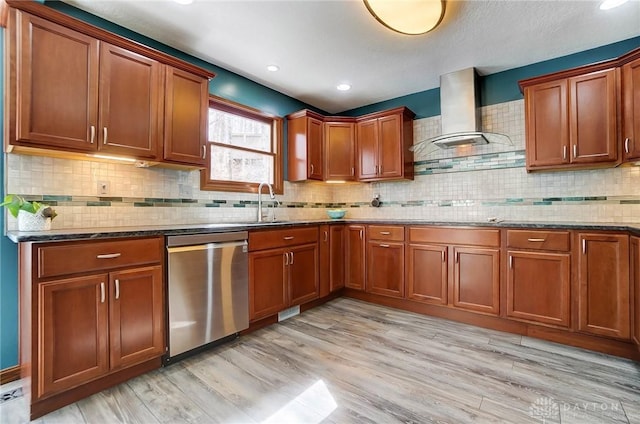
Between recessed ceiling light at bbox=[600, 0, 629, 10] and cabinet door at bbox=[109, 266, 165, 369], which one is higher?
recessed ceiling light at bbox=[600, 0, 629, 10]

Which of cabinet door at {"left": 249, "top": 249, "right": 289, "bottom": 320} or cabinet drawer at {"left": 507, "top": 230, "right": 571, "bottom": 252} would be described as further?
cabinet door at {"left": 249, "top": 249, "right": 289, "bottom": 320}

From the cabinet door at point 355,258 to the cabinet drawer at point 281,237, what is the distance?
58 cm

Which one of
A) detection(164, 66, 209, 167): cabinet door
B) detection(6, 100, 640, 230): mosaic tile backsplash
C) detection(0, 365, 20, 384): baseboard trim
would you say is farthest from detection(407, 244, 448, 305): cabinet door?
detection(0, 365, 20, 384): baseboard trim

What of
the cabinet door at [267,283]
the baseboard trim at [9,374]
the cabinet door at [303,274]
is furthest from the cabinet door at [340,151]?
the baseboard trim at [9,374]

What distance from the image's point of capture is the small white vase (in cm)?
176

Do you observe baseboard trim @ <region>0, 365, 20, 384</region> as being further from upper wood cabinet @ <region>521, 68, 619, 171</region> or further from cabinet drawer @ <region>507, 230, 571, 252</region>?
upper wood cabinet @ <region>521, 68, 619, 171</region>

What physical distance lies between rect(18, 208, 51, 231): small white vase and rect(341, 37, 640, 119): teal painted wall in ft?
12.4

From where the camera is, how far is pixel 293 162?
3855 mm

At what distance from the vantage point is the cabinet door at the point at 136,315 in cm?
180

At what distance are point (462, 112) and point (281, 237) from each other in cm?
234

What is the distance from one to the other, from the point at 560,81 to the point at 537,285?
1826mm

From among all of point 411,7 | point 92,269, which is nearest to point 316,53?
point 411,7

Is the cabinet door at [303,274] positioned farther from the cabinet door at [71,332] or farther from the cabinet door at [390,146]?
the cabinet door at [71,332]

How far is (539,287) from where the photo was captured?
2.54 meters
